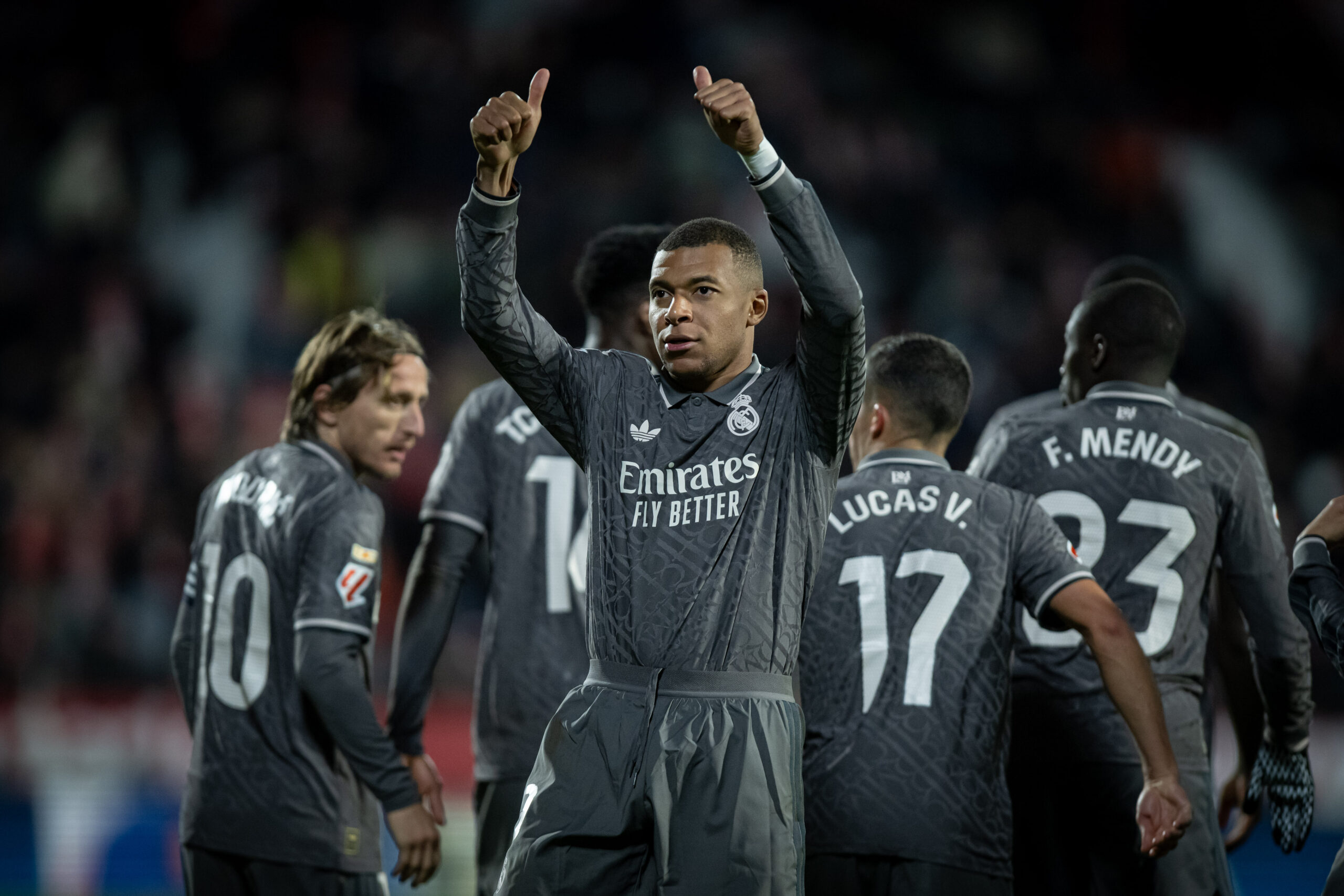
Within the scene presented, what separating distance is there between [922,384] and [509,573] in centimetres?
153

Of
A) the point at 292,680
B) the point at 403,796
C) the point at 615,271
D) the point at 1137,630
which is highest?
the point at 615,271

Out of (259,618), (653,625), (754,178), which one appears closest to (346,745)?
(259,618)

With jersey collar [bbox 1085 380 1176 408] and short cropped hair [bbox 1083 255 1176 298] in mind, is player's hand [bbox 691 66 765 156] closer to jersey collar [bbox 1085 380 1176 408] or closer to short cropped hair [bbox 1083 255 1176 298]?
jersey collar [bbox 1085 380 1176 408]

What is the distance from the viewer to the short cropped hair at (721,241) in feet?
10.5

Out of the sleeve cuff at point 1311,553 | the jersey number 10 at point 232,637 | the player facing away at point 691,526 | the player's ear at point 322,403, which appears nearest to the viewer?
the player facing away at point 691,526

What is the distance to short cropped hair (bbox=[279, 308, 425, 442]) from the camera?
13.9ft

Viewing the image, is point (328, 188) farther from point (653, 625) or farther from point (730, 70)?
point (653, 625)

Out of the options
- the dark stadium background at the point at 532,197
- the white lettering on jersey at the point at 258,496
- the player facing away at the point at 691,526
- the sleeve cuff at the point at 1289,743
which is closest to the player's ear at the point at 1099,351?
the sleeve cuff at the point at 1289,743

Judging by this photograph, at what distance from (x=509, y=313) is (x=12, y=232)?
10.5 m

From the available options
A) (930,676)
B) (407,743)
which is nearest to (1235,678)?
(930,676)

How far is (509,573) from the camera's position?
4668mm

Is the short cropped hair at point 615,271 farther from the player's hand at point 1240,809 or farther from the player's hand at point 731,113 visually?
the player's hand at point 1240,809

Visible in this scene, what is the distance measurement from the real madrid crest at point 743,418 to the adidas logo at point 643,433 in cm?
17

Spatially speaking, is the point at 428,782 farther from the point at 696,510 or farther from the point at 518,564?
the point at 696,510
